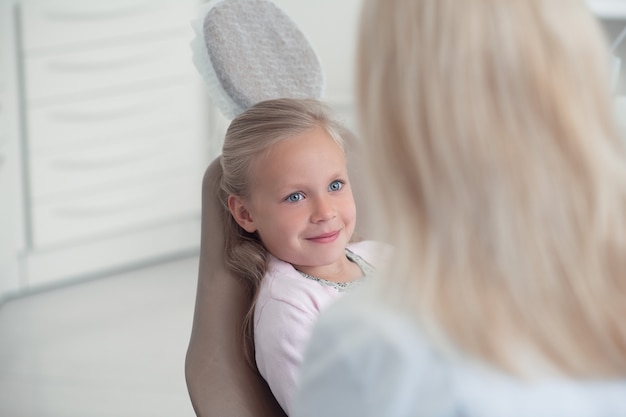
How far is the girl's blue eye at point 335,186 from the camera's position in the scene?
1281 mm

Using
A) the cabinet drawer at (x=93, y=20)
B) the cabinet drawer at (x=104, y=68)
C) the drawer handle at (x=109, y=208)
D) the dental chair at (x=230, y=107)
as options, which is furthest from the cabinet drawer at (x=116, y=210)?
the dental chair at (x=230, y=107)

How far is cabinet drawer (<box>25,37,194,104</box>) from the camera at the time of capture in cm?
281

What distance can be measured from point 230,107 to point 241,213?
185 millimetres

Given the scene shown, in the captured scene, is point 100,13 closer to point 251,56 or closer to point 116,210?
point 116,210

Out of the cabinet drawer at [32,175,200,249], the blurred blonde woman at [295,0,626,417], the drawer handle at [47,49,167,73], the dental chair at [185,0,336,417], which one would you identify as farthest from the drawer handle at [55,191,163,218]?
the blurred blonde woman at [295,0,626,417]

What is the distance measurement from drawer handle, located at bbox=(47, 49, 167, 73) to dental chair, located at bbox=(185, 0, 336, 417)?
1600 millimetres

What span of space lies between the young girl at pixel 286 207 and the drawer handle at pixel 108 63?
1723 mm

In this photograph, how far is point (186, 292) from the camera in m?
2.89

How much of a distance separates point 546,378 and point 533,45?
0.74 ft

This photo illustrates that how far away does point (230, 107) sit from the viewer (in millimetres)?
1379

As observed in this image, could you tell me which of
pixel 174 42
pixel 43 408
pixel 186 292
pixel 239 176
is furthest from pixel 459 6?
pixel 174 42

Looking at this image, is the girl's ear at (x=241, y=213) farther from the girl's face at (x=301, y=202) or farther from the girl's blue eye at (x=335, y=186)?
the girl's blue eye at (x=335, y=186)

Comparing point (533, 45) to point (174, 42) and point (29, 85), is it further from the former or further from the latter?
point (174, 42)

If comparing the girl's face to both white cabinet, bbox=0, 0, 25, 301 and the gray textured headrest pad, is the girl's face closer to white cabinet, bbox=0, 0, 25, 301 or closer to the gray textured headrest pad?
the gray textured headrest pad
